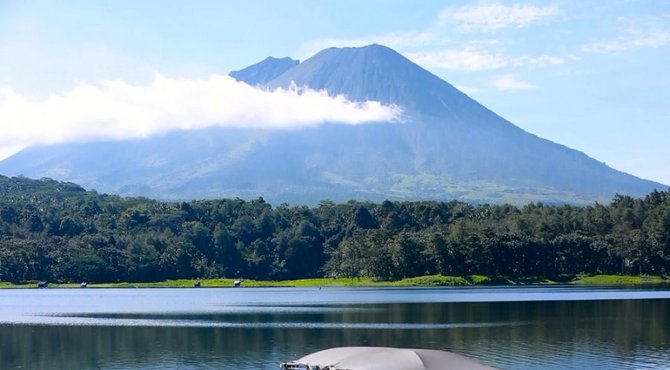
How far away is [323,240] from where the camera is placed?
12519 cm

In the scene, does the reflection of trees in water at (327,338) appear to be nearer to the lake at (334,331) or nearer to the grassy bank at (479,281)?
the lake at (334,331)

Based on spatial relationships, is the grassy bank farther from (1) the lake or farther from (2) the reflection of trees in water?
(2) the reflection of trees in water

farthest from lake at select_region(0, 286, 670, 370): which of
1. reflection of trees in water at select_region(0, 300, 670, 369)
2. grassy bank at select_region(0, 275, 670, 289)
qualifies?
grassy bank at select_region(0, 275, 670, 289)

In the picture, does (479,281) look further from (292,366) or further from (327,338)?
(292,366)

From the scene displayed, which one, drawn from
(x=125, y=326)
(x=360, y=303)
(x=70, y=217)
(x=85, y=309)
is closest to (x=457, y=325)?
(x=125, y=326)

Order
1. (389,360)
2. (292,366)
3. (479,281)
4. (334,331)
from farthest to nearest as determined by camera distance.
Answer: (479,281) < (334,331) < (292,366) < (389,360)

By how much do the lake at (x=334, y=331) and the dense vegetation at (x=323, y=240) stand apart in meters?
29.3

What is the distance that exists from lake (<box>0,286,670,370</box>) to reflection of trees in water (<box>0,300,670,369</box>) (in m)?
0.05

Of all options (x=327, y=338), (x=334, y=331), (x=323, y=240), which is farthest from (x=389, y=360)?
(x=323, y=240)

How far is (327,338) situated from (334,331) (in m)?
3.49

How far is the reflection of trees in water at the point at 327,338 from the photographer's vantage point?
36.4 meters

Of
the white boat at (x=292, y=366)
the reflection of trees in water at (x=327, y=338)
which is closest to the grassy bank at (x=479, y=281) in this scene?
the reflection of trees in water at (x=327, y=338)

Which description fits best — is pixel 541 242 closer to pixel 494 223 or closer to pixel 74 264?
pixel 494 223

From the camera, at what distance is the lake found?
1394 inches
